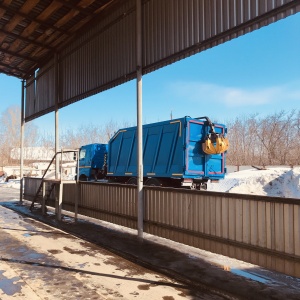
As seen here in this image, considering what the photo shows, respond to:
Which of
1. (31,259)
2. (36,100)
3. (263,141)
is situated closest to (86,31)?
(36,100)

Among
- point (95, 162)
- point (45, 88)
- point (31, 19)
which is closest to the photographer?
point (31, 19)

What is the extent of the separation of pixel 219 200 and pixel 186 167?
5.90 m

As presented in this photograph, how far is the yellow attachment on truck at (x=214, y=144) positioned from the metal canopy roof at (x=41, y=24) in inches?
224

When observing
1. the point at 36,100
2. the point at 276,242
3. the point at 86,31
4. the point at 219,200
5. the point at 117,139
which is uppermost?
the point at 86,31

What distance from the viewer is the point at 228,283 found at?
4.59 metres

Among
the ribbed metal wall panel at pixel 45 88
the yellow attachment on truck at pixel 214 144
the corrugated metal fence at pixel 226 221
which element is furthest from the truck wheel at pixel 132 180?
the corrugated metal fence at pixel 226 221

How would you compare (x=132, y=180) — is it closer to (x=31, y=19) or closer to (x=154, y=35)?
(x=31, y=19)

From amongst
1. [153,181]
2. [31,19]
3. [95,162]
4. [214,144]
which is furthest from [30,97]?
[214,144]

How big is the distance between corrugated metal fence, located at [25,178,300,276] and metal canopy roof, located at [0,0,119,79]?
523 centimetres

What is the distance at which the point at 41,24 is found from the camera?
10141mm

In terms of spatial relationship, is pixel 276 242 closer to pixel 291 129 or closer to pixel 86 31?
pixel 86 31

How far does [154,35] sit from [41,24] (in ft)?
15.8

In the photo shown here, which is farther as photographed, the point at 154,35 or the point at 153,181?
the point at 153,181

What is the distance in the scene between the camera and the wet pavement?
427cm
